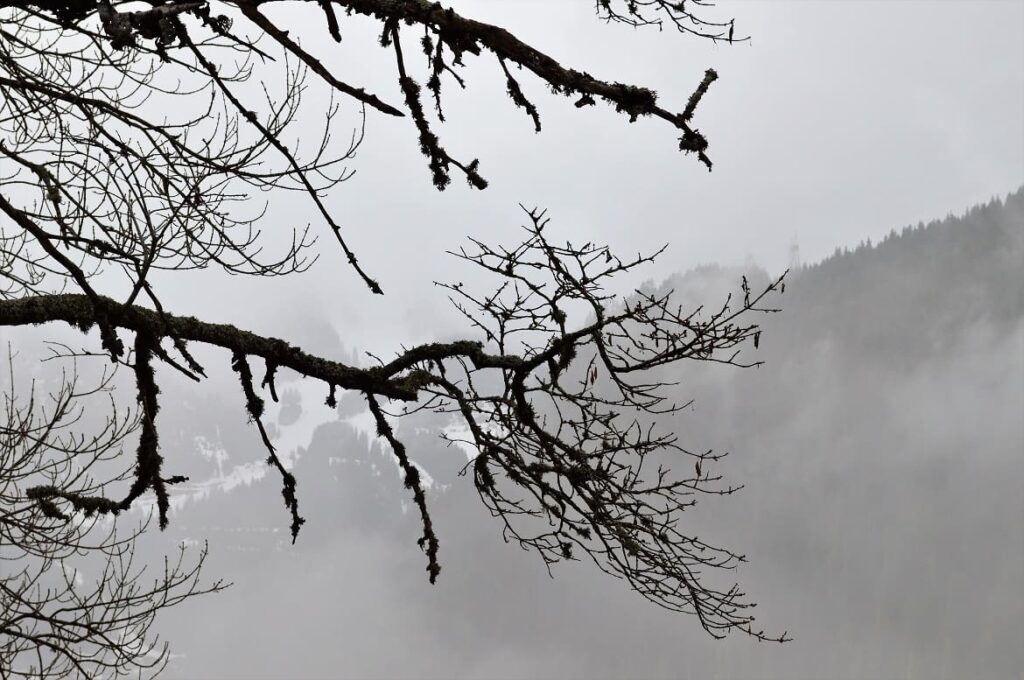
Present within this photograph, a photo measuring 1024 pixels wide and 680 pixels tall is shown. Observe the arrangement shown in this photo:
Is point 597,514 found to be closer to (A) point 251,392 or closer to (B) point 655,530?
(B) point 655,530

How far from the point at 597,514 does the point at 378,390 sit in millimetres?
1316

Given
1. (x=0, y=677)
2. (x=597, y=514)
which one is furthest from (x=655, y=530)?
(x=0, y=677)

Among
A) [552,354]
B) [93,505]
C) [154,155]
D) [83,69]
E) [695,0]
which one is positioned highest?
[83,69]

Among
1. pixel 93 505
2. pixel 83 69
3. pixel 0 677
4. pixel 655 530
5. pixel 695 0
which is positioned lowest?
pixel 0 677

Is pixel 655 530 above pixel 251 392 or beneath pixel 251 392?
beneath

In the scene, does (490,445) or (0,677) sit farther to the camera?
(0,677)

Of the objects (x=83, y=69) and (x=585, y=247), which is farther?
(x=83, y=69)

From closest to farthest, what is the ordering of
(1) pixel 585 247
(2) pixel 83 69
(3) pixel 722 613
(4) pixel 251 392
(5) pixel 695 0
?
(1) pixel 585 247 → (3) pixel 722 613 → (5) pixel 695 0 → (4) pixel 251 392 → (2) pixel 83 69

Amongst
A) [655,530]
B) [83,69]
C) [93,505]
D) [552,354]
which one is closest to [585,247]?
[552,354]

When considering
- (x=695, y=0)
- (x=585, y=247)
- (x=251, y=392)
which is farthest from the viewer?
(x=251, y=392)

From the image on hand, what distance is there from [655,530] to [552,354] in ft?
3.55

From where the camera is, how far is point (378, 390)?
12.9ft

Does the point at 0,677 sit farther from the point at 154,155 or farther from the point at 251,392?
the point at 154,155

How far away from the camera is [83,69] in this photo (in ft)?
18.2
